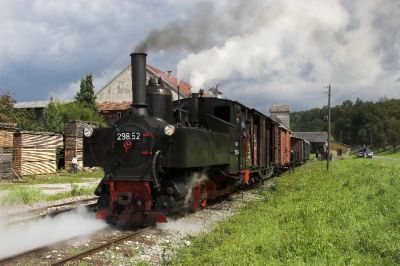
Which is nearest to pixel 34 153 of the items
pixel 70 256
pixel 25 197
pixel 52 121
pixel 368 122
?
pixel 52 121

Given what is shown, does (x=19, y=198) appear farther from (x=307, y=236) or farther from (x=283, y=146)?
(x=283, y=146)

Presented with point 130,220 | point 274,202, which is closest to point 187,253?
point 130,220

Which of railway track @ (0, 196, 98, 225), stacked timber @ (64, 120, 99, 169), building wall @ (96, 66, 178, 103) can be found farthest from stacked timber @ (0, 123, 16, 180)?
building wall @ (96, 66, 178, 103)

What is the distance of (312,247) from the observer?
7.71 meters

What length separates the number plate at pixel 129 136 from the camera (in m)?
10.2

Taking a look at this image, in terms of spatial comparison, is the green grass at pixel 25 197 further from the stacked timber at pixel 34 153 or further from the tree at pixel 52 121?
the tree at pixel 52 121

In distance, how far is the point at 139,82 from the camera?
34.0 ft

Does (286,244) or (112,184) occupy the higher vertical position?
(112,184)

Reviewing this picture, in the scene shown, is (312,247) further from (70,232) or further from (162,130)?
(70,232)

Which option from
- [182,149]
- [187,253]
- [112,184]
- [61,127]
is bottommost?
[187,253]

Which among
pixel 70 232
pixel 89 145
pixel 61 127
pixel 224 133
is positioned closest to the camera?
pixel 70 232

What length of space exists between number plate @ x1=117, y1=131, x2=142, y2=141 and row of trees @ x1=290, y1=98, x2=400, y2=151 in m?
124

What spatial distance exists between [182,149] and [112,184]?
1.75 meters

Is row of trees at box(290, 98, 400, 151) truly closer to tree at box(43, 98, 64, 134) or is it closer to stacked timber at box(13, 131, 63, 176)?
tree at box(43, 98, 64, 134)
